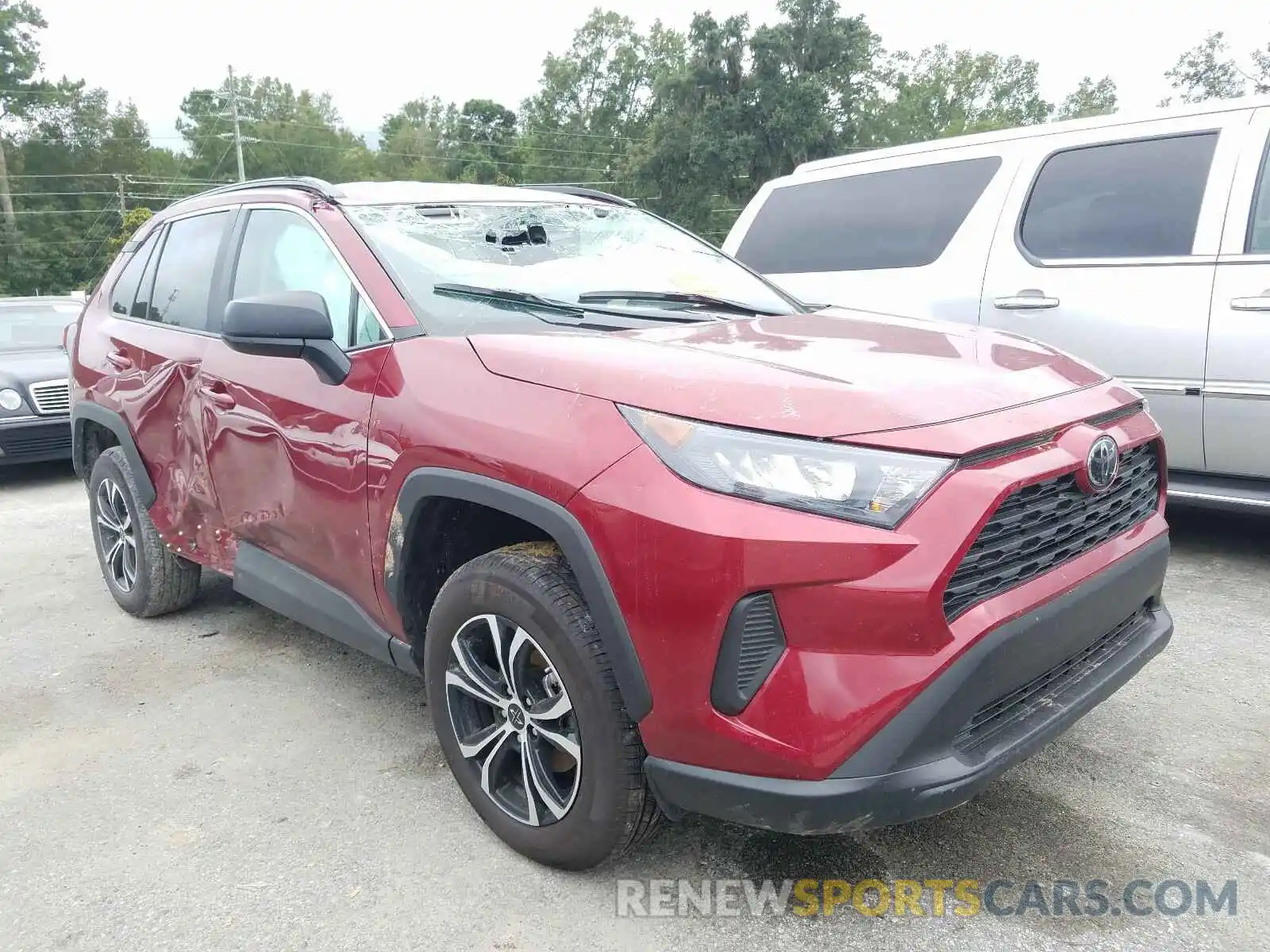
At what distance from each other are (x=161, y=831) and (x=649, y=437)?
1779 mm

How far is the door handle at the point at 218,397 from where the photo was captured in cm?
323

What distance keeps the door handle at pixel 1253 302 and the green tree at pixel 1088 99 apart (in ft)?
234

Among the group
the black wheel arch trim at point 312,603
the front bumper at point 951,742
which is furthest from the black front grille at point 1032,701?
the black wheel arch trim at point 312,603

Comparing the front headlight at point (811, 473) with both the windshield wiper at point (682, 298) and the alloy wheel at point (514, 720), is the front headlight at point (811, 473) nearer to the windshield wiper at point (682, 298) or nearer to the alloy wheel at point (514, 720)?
the alloy wheel at point (514, 720)

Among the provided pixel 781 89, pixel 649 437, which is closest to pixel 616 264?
pixel 649 437

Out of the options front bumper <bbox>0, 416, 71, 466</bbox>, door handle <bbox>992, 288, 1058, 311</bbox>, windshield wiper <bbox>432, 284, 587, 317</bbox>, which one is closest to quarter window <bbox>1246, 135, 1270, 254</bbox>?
door handle <bbox>992, 288, 1058, 311</bbox>

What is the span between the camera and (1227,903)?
2.15 m

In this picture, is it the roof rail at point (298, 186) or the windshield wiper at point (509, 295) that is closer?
the windshield wiper at point (509, 295)

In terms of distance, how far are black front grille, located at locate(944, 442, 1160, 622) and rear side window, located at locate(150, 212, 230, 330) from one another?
290 centimetres

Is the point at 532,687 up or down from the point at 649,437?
down

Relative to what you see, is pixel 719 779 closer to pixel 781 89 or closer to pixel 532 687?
pixel 532 687

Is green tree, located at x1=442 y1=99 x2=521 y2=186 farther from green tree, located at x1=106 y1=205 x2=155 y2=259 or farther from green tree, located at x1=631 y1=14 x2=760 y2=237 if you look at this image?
green tree, located at x1=631 y1=14 x2=760 y2=237

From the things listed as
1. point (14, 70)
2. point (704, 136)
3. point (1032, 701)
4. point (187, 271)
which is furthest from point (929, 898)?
point (14, 70)

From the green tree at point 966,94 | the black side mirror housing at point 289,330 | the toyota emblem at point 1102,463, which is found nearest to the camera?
the toyota emblem at point 1102,463
